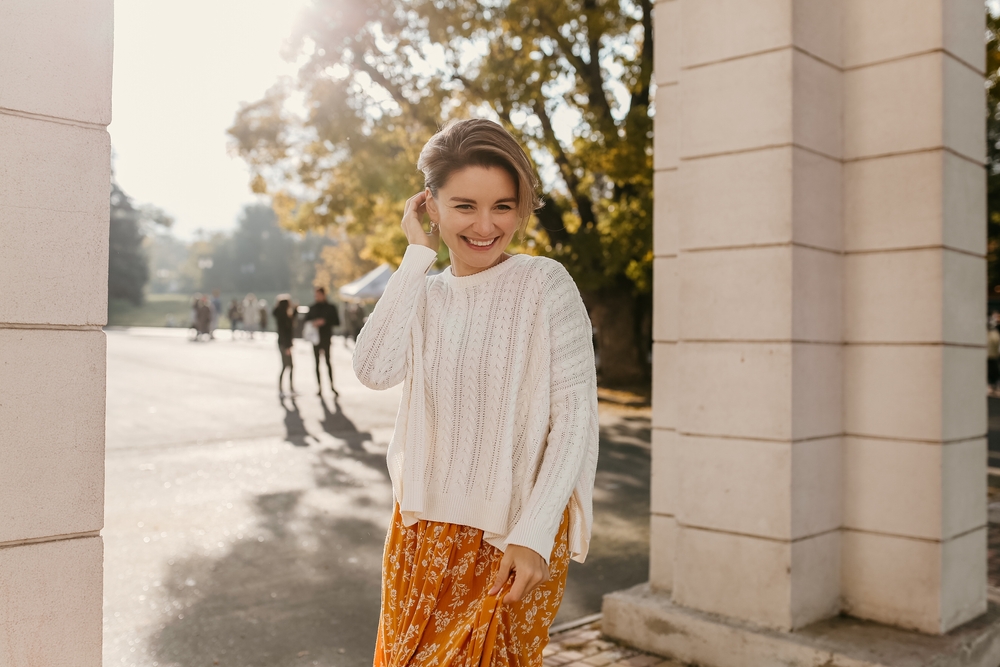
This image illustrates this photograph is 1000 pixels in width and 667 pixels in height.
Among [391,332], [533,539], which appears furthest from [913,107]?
[533,539]

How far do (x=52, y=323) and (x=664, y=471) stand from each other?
330 centimetres

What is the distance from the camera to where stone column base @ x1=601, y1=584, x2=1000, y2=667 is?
12.7 feet

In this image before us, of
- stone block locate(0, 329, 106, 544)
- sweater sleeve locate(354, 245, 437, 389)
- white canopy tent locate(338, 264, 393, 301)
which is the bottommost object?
stone block locate(0, 329, 106, 544)

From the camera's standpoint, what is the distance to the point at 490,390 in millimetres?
2178

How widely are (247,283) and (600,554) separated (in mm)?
99204

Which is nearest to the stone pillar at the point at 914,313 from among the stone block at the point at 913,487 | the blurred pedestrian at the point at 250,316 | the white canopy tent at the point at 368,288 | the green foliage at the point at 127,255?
the stone block at the point at 913,487

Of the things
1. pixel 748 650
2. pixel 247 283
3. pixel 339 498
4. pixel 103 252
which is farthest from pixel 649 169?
pixel 247 283

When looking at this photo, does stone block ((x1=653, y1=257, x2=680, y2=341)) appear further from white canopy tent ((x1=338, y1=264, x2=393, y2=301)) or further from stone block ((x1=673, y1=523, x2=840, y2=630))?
white canopy tent ((x1=338, y1=264, x2=393, y2=301))

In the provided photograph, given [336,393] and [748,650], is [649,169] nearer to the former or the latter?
[336,393]

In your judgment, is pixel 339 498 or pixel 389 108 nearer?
pixel 339 498

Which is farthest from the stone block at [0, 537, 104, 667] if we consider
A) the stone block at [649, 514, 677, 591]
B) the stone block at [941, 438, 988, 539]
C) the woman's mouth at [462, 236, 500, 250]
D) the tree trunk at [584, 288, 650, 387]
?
the tree trunk at [584, 288, 650, 387]

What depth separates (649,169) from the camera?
52.7 feet

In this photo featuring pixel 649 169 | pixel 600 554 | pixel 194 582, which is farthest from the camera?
pixel 649 169

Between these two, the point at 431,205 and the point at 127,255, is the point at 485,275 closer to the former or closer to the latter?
the point at 431,205
